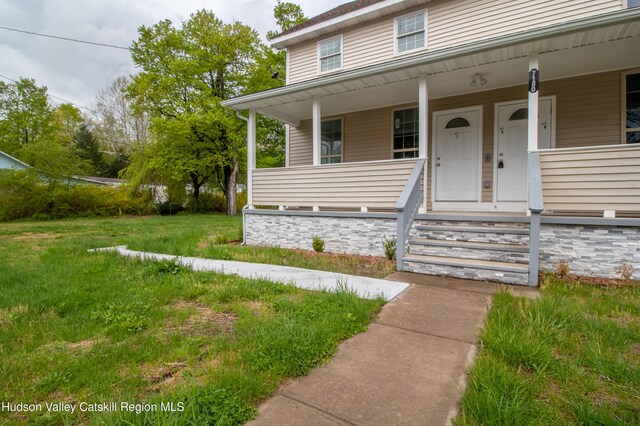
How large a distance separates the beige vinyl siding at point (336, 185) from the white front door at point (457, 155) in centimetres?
191

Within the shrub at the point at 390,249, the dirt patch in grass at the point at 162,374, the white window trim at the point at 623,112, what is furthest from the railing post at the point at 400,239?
the white window trim at the point at 623,112

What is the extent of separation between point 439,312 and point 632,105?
19.5 feet

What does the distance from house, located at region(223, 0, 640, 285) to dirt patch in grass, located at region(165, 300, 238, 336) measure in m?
2.77

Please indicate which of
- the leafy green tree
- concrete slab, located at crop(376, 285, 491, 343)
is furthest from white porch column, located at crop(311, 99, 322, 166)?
the leafy green tree

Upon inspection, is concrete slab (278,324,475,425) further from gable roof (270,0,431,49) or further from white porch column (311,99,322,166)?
gable roof (270,0,431,49)

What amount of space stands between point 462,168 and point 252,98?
4930 mm

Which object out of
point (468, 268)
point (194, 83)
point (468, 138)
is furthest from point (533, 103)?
point (194, 83)

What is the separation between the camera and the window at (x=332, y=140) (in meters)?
8.69

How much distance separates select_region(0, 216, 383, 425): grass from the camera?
5.70ft

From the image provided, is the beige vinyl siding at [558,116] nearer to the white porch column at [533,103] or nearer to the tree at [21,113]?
the white porch column at [533,103]

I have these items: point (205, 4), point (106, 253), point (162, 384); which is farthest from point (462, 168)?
point (205, 4)

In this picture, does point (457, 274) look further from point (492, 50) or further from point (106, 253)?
point (106, 253)

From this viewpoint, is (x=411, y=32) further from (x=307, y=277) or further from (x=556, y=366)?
(x=556, y=366)

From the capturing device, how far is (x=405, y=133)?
7.68 metres
